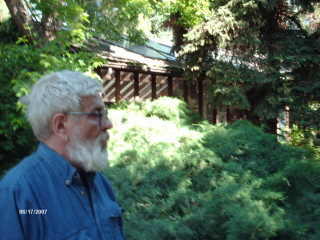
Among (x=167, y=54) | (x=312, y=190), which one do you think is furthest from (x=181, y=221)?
(x=167, y=54)

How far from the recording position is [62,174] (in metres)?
1.56

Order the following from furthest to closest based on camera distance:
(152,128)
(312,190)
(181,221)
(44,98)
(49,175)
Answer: (152,128)
(312,190)
(181,221)
(44,98)
(49,175)

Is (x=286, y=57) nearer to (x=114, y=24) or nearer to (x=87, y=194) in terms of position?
(x=114, y=24)

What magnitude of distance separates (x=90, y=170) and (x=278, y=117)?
8945mm

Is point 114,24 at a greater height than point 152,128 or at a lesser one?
greater

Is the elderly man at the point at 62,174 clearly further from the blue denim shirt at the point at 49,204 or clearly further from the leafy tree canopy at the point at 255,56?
the leafy tree canopy at the point at 255,56

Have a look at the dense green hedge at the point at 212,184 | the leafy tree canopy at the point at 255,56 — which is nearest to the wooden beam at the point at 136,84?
the leafy tree canopy at the point at 255,56

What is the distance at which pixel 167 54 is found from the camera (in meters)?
13.2

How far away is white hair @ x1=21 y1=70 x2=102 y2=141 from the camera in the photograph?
5.32 feet

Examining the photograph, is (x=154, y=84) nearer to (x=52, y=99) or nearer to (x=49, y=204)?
(x=52, y=99)

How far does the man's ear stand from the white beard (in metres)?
0.04

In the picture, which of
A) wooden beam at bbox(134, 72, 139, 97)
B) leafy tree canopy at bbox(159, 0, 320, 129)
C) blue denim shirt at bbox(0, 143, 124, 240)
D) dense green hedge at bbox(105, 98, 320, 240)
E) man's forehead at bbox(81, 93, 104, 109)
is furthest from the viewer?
wooden beam at bbox(134, 72, 139, 97)
